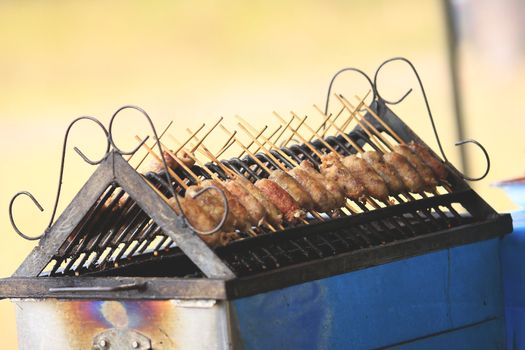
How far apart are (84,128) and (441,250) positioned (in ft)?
21.3

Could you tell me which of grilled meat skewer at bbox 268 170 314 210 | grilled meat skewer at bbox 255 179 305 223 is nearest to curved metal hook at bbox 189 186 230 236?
grilled meat skewer at bbox 255 179 305 223

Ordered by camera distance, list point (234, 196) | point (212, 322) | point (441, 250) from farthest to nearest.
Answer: point (441, 250) < point (234, 196) < point (212, 322)

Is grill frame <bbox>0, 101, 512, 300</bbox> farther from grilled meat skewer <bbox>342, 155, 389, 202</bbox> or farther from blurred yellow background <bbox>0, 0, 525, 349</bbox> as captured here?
blurred yellow background <bbox>0, 0, 525, 349</bbox>

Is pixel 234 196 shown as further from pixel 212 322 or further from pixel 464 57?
pixel 464 57

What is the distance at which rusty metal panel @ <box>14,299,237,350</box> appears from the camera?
3.09 m

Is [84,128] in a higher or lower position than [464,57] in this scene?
higher

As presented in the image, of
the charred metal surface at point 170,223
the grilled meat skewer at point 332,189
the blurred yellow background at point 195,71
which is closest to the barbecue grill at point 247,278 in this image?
the charred metal surface at point 170,223

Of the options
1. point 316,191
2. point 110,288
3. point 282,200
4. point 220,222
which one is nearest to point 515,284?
point 316,191

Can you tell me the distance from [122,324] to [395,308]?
1060mm

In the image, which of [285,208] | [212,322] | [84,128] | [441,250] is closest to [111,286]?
[212,322]

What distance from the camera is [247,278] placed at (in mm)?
3086

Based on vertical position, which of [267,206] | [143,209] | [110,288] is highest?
[143,209]

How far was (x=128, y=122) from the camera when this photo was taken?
955 cm

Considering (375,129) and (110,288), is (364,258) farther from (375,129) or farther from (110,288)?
(375,129)
